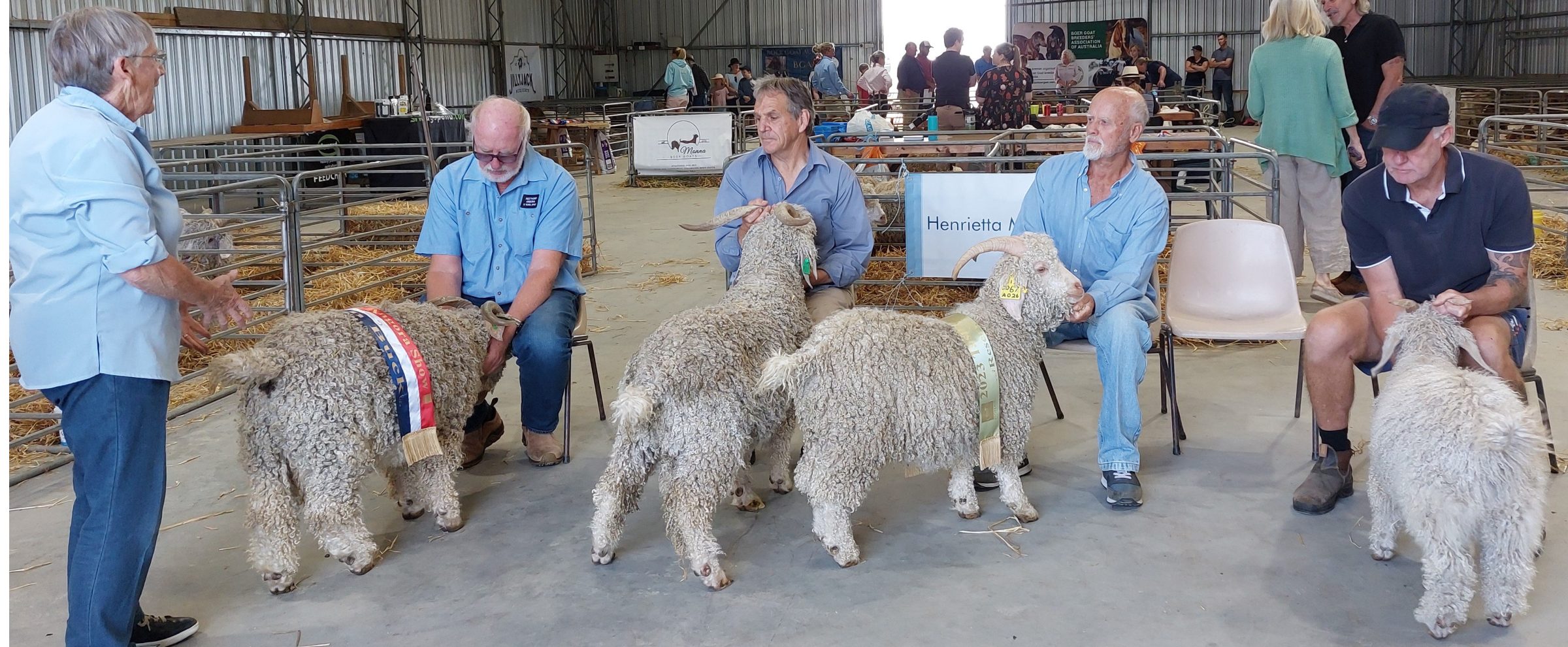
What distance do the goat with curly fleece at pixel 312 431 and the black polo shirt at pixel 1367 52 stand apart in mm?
5493

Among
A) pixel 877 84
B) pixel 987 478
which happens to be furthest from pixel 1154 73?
pixel 987 478

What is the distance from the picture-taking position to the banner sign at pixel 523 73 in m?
23.6

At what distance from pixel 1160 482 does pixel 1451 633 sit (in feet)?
4.30

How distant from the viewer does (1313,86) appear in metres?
6.34

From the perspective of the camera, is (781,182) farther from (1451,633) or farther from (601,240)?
(601,240)

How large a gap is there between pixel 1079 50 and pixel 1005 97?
53.5 feet

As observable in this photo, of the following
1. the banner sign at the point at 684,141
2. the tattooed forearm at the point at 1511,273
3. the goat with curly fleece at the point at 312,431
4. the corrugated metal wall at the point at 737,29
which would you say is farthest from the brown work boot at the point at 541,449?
the corrugated metal wall at the point at 737,29

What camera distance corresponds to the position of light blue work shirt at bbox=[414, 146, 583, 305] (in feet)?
14.5

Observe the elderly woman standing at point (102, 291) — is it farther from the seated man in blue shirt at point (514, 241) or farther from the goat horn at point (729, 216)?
the goat horn at point (729, 216)

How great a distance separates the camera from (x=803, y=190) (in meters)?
4.61

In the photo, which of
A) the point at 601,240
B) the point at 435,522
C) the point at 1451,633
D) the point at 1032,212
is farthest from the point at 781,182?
the point at 601,240

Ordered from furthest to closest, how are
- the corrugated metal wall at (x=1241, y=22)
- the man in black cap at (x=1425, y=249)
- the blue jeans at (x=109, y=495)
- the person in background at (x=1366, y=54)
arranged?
1. the corrugated metal wall at (x=1241, y=22)
2. the person in background at (x=1366, y=54)
3. the man in black cap at (x=1425, y=249)
4. the blue jeans at (x=109, y=495)

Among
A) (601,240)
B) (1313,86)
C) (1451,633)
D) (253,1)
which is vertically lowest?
(1451,633)

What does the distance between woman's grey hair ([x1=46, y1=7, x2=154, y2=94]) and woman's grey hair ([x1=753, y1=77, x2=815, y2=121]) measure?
228 cm
